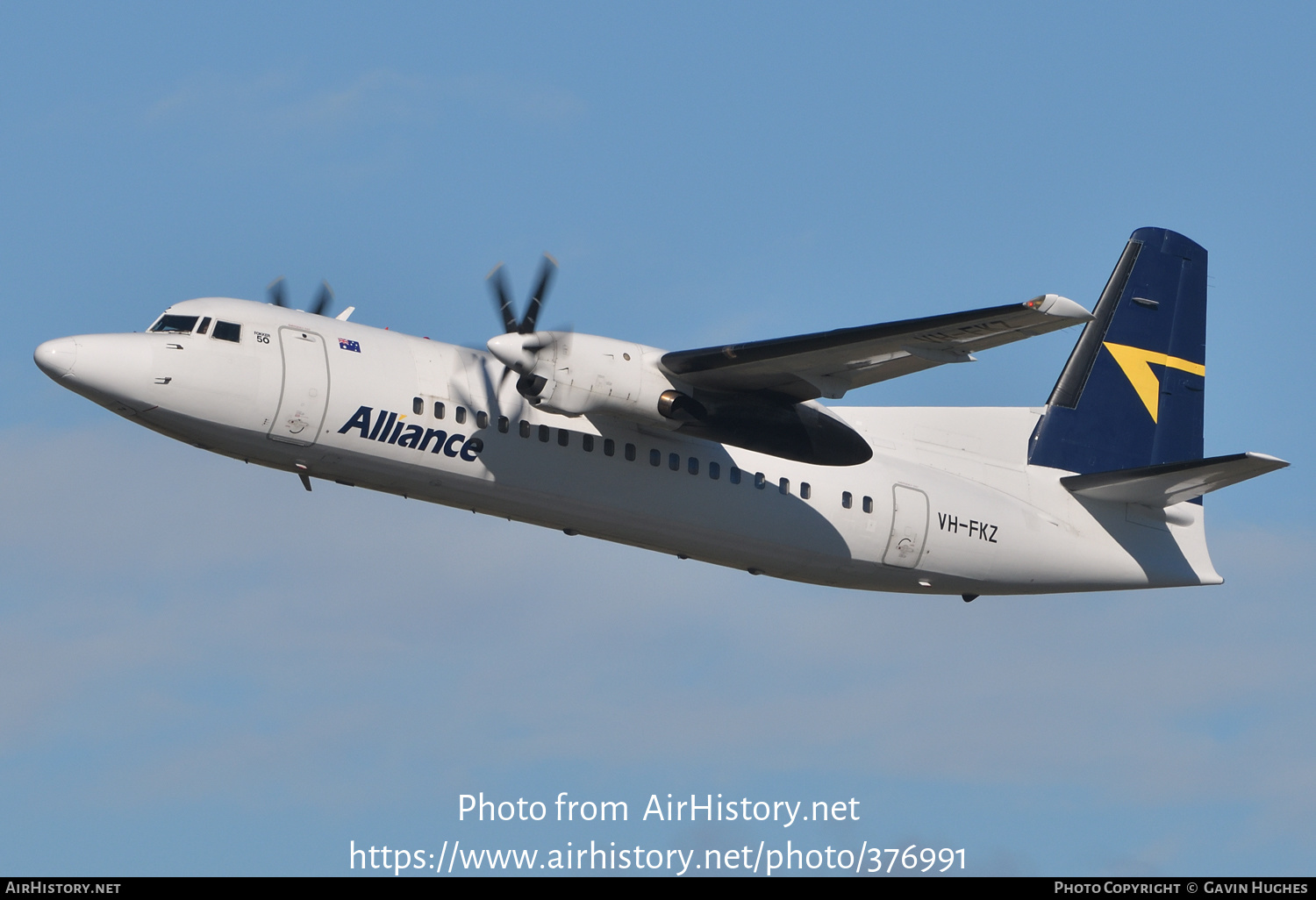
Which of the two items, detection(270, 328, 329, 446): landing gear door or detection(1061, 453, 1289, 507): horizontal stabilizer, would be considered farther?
detection(1061, 453, 1289, 507): horizontal stabilizer

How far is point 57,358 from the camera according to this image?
1898cm

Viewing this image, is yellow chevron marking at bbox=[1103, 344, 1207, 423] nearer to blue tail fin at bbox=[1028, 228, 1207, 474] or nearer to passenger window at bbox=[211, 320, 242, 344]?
blue tail fin at bbox=[1028, 228, 1207, 474]

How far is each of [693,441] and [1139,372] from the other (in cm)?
926

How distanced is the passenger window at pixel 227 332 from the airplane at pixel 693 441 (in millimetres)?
32

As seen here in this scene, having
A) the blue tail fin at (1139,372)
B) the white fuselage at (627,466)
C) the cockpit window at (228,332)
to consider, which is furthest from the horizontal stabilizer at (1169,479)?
the cockpit window at (228,332)

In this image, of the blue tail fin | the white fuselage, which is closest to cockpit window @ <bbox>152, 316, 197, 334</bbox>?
the white fuselage

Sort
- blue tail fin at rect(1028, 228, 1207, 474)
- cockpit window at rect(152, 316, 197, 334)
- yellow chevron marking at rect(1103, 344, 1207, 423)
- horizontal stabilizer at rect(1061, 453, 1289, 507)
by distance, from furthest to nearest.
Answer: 1. yellow chevron marking at rect(1103, 344, 1207, 423)
2. blue tail fin at rect(1028, 228, 1207, 474)
3. horizontal stabilizer at rect(1061, 453, 1289, 507)
4. cockpit window at rect(152, 316, 197, 334)

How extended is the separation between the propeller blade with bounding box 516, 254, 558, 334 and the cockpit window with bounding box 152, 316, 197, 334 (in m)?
4.03

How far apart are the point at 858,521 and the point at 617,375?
503cm

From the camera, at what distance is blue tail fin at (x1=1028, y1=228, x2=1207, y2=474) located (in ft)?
86.6

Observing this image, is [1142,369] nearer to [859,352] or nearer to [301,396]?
[859,352]

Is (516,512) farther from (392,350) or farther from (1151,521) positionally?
(1151,521)

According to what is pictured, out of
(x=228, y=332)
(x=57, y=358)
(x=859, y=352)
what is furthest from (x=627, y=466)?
(x=57, y=358)

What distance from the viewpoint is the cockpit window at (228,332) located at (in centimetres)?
1980
